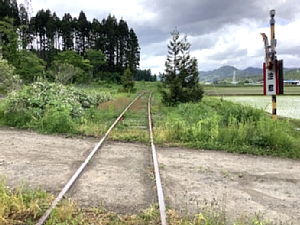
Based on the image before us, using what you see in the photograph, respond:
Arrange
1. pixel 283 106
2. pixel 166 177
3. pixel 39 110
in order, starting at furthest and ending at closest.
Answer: pixel 283 106, pixel 39 110, pixel 166 177

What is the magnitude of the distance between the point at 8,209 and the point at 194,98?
12.2 meters

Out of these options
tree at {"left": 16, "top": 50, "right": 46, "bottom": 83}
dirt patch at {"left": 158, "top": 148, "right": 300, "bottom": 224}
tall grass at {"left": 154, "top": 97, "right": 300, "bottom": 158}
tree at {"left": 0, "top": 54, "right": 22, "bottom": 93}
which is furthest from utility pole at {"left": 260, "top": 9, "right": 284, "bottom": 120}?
tree at {"left": 16, "top": 50, "right": 46, "bottom": 83}

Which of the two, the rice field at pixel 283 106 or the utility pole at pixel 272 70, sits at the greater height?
the utility pole at pixel 272 70

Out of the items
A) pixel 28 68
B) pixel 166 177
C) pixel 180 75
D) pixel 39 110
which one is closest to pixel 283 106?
pixel 180 75

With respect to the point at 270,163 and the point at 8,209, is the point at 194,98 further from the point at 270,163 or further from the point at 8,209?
the point at 8,209

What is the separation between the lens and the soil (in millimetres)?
3025

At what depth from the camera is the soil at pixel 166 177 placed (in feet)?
9.93

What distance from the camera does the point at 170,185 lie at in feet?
11.7

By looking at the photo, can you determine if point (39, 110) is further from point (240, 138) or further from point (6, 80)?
point (240, 138)

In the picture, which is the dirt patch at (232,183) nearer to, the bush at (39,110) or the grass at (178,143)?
the grass at (178,143)

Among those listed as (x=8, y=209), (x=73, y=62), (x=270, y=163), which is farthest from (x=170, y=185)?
(x=73, y=62)

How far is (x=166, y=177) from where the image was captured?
12.7 feet

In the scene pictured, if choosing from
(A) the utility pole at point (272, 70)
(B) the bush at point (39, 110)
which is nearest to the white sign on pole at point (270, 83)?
(A) the utility pole at point (272, 70)

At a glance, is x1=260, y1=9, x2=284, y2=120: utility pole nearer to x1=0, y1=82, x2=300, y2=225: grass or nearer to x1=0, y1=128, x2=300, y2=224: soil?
x1=0, y1=82, x2=300, y2=225: grass
